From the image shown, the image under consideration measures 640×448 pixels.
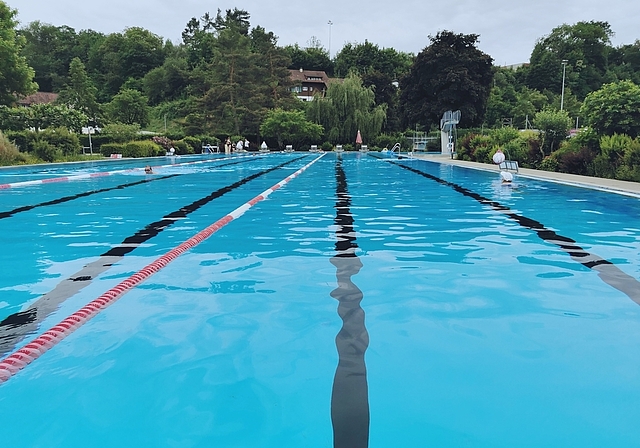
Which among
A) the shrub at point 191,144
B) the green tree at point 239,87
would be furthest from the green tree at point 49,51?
the shrub at point 191,144

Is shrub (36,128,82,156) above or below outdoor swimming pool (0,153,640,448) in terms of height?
above

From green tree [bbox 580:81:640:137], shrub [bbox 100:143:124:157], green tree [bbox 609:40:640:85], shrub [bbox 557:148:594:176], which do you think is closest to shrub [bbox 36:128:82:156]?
shrub [bbox 100:143:124:157]

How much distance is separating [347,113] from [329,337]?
43725 mm

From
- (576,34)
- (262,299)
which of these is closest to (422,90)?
(262,299)

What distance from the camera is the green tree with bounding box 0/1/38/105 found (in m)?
38.9

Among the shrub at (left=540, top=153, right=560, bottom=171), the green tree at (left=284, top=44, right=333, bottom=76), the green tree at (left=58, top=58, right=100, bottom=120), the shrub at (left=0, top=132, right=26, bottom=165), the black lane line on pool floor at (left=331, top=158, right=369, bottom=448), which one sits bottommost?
the black lane line on pool floor at (left=331, top=158, right=369, bottom=448)

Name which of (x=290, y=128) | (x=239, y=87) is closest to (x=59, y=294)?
(x=290, y=128)

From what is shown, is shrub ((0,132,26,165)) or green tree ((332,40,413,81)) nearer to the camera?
shrub ((0,132,26,165))

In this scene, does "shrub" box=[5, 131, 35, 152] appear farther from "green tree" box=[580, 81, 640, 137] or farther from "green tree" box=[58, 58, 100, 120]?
"green tree" box=[58, 58, 100, 120]

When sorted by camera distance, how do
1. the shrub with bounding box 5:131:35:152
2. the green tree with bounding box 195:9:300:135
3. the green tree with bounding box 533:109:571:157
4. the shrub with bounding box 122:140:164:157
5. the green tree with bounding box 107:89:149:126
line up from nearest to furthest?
the green tree with bounding box 533:109:571:157 < the shrub with bounding box 5:131:35:152 < the shrub with bounding box 122:140:164:157 < the green tree with bounding box 195:9:300:135 < the green tree with bounding box 107:89:149:126

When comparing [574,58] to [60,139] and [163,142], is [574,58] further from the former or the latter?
[60,139]

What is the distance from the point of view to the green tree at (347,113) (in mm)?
44938

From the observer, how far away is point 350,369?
2.76 meters

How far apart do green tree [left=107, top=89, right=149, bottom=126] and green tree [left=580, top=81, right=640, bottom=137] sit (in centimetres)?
4776
